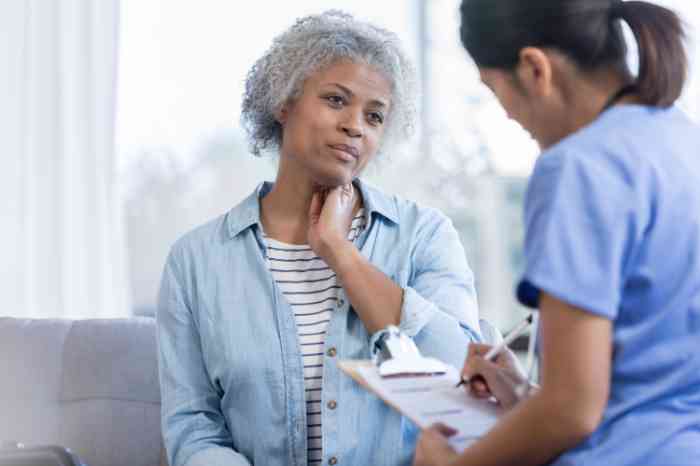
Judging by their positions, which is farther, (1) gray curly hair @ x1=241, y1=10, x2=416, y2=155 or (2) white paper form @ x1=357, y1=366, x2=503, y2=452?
(1) gray curly hair @ x1=241, y1=10, x2=416, y2=155

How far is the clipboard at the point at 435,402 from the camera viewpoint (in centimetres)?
105

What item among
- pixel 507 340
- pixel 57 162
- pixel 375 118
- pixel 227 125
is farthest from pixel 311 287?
pixel 227 125

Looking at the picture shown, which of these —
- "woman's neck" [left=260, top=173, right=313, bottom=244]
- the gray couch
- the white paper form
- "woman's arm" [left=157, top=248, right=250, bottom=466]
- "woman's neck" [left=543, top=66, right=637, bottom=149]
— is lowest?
the gray couch

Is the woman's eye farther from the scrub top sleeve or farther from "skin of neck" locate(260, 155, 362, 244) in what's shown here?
the scrub top sleeve

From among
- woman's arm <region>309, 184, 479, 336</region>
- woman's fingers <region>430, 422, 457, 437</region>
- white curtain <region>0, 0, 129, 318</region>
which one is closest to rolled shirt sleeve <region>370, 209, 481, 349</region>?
woman's arm <region>309, 184, 479, 336</region>

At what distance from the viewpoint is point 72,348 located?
7.09ft

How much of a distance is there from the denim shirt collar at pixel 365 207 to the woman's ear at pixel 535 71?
80 centimetres

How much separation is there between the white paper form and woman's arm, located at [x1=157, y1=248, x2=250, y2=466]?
56cm

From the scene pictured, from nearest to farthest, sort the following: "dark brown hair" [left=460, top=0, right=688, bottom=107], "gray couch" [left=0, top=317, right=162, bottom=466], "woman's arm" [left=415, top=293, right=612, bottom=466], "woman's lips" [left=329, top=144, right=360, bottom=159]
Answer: "woman's arm" [left=415, top=293, right=612, bottom=466] → "dark brown hair" [left=460, top=0, right=688, bottom=107] → "woman's lips" [left=329, top=144, right=360, bottom=159] → "gray couch" [left=0, top=317, right=162, bottom=466]

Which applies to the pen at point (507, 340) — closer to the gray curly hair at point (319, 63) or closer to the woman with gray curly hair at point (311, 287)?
the woman with gray curly hair at point (311, 287)

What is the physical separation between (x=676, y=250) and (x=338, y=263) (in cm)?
82

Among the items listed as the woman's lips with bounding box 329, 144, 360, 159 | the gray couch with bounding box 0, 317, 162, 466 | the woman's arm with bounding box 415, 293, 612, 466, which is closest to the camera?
the woman's arm with bounding box 415, 293, 612, 466

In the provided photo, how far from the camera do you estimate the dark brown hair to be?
3.12 ft

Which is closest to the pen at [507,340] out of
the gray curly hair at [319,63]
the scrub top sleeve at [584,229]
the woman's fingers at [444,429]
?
the woman's fingers at [444,429]
